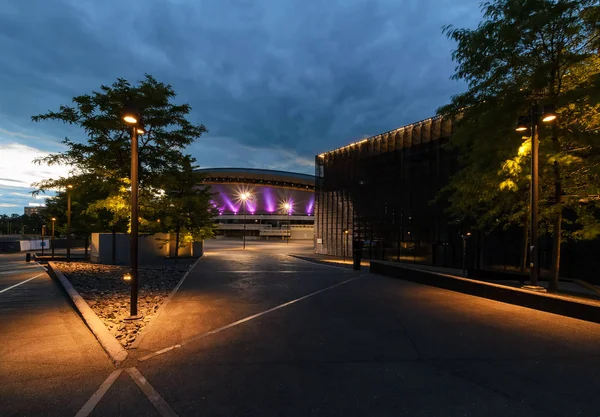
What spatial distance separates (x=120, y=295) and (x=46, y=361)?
18.0 ft

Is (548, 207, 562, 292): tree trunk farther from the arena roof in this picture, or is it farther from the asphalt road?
the arena roof

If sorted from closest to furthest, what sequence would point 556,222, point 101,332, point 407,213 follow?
1. point 101,332
2. point 556,222
3. point 407,213

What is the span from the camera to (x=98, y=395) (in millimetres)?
4129

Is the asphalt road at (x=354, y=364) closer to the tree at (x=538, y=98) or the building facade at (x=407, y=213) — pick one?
the tree at (x=538, y=98)

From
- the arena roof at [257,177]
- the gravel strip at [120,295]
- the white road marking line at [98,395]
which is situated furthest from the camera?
the arena roof at [257,177]

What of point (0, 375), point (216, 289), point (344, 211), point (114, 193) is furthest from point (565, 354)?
point (344, 211)

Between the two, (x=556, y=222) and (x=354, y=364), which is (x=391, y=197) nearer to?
(x=556, y=222)

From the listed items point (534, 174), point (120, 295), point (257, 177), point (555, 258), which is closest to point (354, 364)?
point (534, 174)

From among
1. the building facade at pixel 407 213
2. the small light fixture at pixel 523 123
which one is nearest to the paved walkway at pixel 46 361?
the small light fixture at pixel 523 123

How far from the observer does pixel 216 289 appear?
11.9 m

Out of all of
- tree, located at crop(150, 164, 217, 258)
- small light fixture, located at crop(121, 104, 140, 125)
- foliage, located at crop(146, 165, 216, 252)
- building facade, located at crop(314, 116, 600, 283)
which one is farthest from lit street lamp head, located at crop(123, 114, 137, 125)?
building facade, located at crop(314, 116, 600, 283)

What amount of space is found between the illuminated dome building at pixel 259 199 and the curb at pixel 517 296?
9376cm

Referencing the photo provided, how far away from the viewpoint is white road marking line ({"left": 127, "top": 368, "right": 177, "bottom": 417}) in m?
3.77

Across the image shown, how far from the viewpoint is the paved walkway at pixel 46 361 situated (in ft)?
13.0
